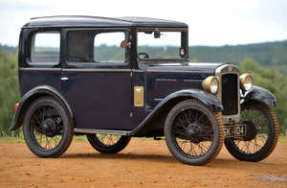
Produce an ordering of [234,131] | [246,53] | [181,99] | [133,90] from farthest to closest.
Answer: [246,53] → [133,90] → [234,131] → [181,99]

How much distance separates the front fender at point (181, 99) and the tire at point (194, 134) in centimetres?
11

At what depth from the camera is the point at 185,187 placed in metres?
7.27

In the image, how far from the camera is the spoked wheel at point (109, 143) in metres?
11.0

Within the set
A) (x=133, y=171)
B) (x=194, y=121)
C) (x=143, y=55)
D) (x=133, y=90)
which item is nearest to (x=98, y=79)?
(x=133, y=90)

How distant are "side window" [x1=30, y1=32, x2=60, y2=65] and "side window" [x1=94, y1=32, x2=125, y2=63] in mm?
623

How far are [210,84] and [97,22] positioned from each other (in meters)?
2.17

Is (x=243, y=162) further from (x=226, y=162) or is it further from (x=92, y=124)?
(x=92, y=124)

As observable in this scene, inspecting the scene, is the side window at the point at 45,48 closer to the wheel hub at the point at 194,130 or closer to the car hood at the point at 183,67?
the car hood at the point at 183,67

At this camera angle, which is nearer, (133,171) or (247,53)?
(133,171)

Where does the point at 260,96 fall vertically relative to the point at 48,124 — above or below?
above

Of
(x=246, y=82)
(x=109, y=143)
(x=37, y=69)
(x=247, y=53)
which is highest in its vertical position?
(x=37, y=69)

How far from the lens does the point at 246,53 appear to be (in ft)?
218

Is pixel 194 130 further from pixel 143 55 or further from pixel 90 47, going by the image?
pixel 90 47

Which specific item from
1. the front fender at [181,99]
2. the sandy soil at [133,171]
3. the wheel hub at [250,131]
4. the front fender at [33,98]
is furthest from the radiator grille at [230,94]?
the front fender at [33,98]
